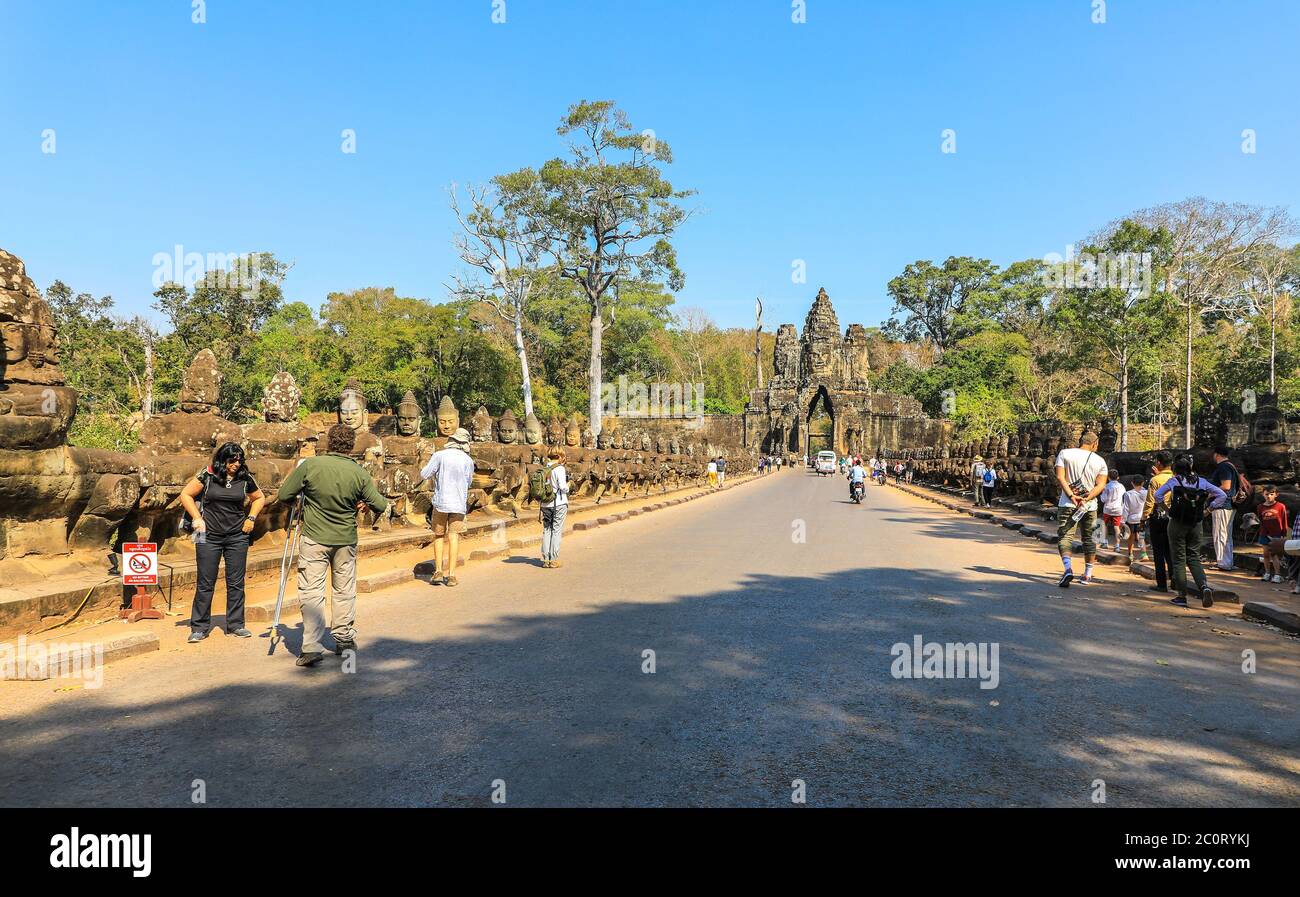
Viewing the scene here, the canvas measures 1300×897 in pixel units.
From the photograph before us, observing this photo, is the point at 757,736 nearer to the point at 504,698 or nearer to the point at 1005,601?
the point at 504,698

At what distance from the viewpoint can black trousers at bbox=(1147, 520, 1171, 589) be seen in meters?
8.68

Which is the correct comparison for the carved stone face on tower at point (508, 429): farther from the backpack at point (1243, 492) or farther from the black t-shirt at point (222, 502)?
the backpack at point (1243, 492)

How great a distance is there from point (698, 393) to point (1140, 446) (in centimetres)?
4237

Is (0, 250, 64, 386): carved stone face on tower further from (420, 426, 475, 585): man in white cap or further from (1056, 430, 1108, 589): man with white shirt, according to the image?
(1056, 430, 1108, 589): man with white shirt

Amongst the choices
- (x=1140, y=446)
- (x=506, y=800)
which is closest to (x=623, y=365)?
(x=1140, y=446)

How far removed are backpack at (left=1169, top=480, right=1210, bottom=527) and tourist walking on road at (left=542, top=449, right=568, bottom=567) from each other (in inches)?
275

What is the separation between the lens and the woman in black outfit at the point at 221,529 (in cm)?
630

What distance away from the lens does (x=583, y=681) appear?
16.8ft

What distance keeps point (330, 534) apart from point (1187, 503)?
821cm

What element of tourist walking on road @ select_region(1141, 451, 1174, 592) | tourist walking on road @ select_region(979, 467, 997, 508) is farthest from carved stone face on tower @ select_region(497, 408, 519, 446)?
tourist walking on road @ select_region(979, 467, 997, 508)

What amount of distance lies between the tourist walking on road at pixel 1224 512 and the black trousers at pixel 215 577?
36.5 feet

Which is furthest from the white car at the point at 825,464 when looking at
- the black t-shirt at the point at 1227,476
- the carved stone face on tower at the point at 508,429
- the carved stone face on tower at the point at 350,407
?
the carved stone face on tower at the point at 350,407

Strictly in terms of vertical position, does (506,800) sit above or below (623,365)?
below
